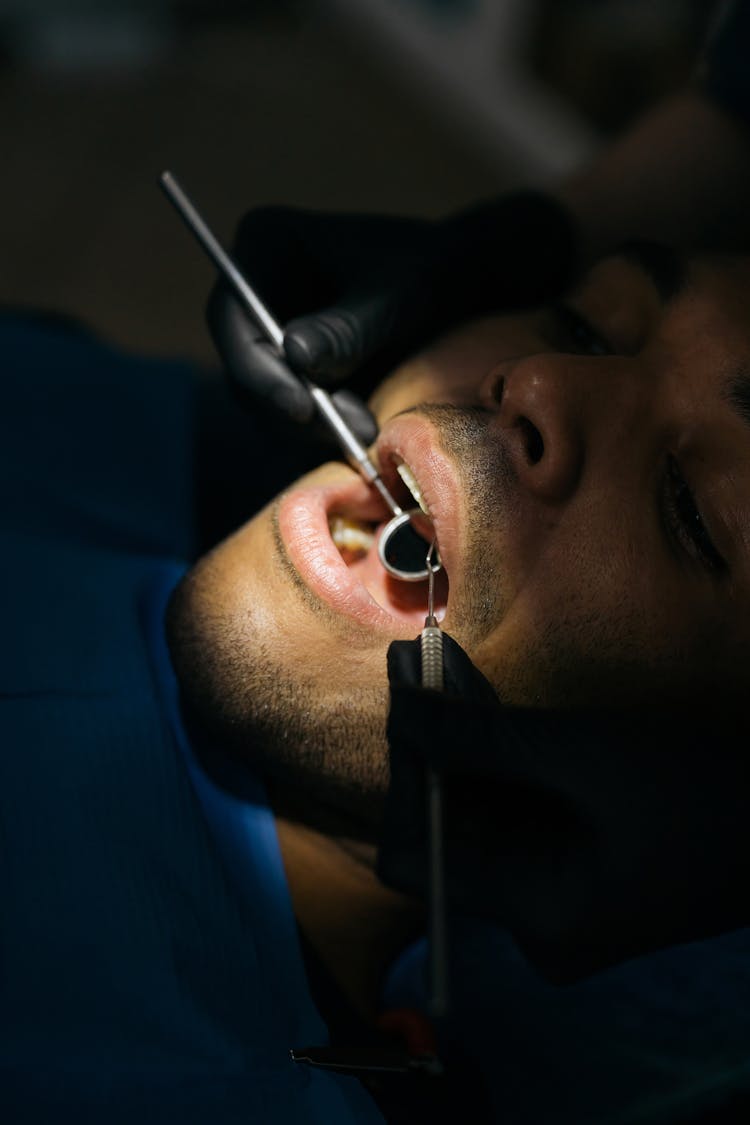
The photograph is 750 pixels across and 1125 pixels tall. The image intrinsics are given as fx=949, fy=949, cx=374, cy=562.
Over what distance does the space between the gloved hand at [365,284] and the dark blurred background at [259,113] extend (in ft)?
2.70

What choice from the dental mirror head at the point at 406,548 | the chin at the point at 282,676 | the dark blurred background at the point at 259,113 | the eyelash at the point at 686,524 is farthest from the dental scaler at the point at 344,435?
the dark blurred background at the point at 259,113

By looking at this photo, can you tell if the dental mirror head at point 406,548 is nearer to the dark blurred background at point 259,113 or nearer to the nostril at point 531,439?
the nostril at point 531,439

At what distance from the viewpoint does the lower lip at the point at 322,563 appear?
0.86 metres

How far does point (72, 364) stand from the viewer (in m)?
1.32

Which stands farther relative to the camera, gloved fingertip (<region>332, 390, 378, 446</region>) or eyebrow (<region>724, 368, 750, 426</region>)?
gloved fingertip (<region>332, 390, 378, 446</region>)

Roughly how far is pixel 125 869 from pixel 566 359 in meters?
0.62

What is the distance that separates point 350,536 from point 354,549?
2cm

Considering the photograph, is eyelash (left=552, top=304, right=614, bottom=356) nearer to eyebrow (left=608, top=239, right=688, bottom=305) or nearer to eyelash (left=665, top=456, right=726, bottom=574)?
eyebrow (left=608, top=239, right=688, bottom=305)

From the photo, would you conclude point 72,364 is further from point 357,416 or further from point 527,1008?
point 527,1008

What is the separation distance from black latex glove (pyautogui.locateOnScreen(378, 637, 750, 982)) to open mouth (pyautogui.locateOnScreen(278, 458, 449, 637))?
0.10 m

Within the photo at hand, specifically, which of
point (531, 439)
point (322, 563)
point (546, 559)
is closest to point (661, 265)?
point (531, 439)

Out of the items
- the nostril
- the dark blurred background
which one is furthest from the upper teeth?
the dark blurred background

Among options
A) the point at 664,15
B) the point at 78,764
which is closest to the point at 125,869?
the point at 78,764

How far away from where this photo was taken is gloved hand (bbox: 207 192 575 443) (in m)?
1.04
